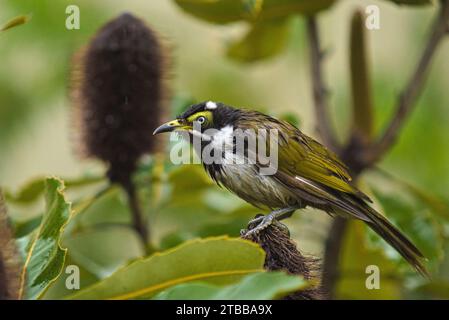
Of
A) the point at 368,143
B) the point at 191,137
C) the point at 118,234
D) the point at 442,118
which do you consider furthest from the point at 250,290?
the point at 442,118

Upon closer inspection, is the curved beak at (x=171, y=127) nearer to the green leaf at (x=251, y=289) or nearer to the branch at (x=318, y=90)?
the green leaf at (x=251, y=289)

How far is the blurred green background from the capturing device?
3.16m

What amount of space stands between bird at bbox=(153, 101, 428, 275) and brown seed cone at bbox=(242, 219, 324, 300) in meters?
0.32

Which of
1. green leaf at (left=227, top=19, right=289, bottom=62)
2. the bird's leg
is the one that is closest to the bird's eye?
the bird's leg

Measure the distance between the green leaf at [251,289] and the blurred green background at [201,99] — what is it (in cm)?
113

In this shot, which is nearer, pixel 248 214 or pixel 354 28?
pixel 354 28

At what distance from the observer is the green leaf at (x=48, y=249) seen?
6.44 ft

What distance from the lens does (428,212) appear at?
10.0ft

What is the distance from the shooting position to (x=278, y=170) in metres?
2.48

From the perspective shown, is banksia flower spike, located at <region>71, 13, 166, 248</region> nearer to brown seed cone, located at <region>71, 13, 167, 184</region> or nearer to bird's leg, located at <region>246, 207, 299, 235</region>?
brown seed cone, located at <region>71, 13, 167, 184</region>

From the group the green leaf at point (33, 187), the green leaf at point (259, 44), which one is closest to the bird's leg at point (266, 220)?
the green leaf at point (33, 187)

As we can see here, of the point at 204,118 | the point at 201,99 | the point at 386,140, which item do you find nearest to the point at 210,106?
the point at 204,118
